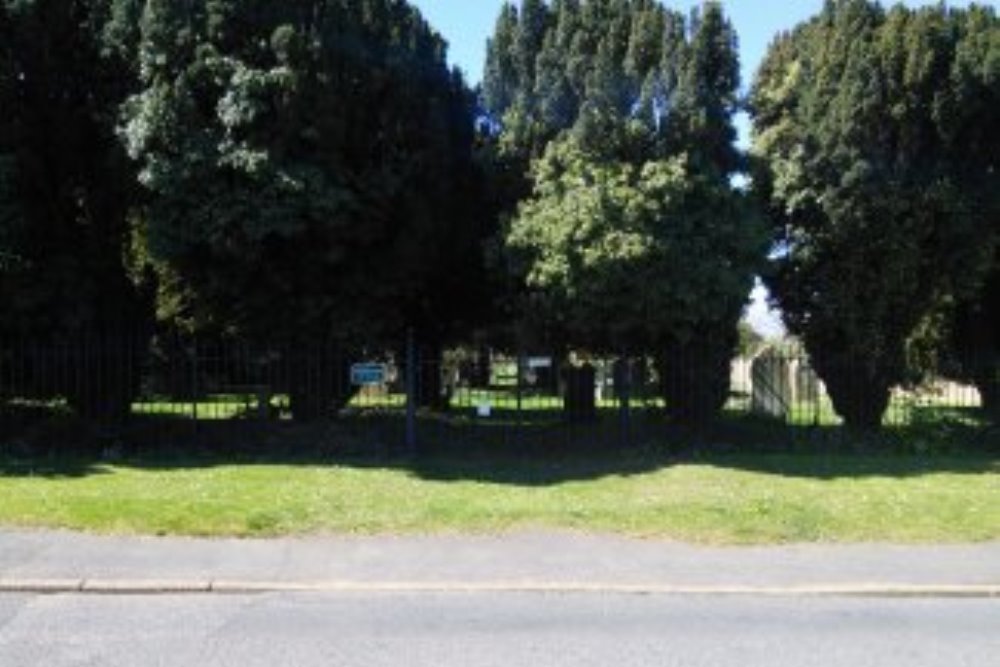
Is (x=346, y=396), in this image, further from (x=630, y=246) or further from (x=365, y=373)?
(x=630, y=246)

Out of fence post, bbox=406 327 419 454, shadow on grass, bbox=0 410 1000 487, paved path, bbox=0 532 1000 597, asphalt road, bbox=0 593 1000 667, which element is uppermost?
fence post, bbox=406 327 419 454

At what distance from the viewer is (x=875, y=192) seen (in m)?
22.0

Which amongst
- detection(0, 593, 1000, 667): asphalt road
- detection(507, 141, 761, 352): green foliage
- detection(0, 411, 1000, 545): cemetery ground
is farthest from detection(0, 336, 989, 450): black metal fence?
detection(0, 593, 1000, 667): asphalt road

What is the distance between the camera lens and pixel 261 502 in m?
15.0

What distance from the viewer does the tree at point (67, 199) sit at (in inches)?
812

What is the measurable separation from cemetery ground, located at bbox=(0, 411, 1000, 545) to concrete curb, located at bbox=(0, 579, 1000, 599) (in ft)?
7.08

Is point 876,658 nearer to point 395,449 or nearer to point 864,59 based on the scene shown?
point 395,449

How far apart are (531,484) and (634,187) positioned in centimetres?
512

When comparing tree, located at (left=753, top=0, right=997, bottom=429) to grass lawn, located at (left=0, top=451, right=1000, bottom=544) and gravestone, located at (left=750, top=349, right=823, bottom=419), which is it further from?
grass lawn, located at (left=0, top=451, right=1000, bottom=544)

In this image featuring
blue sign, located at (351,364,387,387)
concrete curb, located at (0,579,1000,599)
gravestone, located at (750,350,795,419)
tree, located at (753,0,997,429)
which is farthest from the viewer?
gravestone, located at (750,350,795,419)

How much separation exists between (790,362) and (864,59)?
5.56 meters

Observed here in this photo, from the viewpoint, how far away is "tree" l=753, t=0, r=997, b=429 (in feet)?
72.8

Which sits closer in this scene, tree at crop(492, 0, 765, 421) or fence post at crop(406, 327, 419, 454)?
tree at crop(492, 0, 765, 421)

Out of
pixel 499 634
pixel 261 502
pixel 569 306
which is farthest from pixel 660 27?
pixel 499 634
